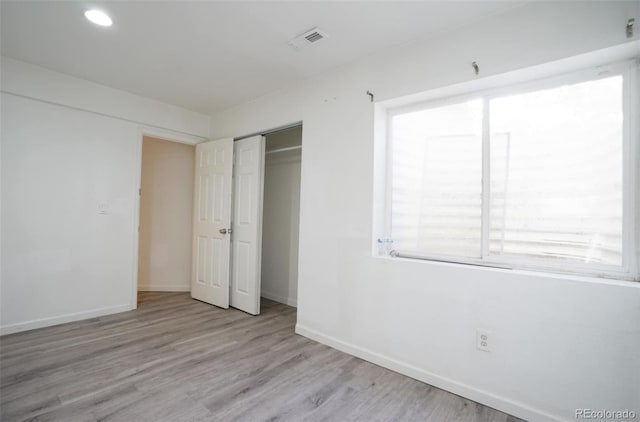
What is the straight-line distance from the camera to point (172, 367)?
2197 millimetres

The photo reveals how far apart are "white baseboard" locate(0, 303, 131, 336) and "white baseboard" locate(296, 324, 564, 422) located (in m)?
2.39

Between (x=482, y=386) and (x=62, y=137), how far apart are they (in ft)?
14.1

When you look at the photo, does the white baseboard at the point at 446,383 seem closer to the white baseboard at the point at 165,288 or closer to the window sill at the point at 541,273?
the window sill at the point at 541,273

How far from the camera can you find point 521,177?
Result: 1.96m

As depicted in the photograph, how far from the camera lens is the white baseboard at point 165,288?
4430 millimetres

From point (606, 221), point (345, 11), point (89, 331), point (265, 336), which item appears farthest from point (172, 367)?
point (606, 221)

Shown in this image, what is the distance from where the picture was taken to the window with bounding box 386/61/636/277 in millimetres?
1690

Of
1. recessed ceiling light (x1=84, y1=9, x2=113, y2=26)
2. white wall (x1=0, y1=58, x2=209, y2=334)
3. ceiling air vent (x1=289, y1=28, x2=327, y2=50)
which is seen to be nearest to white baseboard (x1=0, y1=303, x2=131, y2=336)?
white wall (x1=0, y1=58, x2=209, y2=334)

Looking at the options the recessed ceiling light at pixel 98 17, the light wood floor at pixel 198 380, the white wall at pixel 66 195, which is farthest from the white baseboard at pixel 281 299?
the recessed ceiling light at pixel 98 17

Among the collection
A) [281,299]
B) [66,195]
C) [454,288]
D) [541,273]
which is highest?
[66,195]

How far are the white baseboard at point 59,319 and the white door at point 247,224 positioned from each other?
1.30 m

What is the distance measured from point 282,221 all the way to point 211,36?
2.46 meters

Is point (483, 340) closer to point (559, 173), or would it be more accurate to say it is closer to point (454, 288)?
point (454, 288)

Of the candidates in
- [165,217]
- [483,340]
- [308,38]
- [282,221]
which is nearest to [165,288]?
[165,217]
